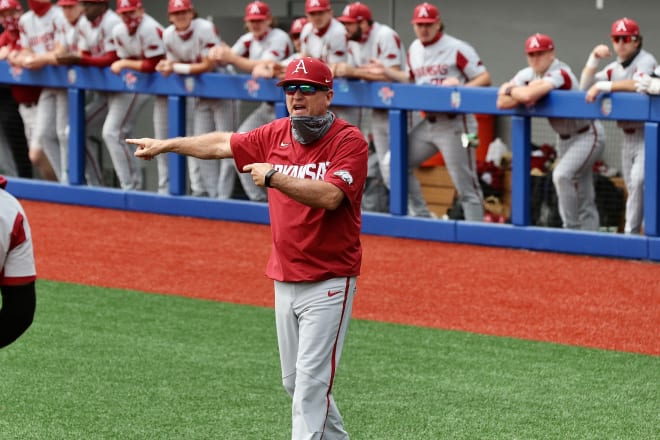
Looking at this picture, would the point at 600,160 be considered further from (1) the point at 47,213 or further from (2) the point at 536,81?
(1) the point at 47,213

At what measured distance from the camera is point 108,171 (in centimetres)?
1224

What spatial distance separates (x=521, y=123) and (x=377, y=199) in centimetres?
159

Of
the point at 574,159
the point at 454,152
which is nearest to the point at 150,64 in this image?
the point at 454,152

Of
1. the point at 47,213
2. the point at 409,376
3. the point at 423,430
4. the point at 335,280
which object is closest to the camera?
the point at 335,280

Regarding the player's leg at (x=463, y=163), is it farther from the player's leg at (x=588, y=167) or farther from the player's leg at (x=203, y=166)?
the player's leg at (x=203, y=166)

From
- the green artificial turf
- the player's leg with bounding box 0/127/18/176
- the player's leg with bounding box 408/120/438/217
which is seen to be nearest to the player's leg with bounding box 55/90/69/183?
the player's leg with bounding box 0/127/18/176

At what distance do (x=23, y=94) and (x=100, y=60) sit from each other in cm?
110

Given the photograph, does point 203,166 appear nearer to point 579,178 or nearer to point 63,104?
point 63,104

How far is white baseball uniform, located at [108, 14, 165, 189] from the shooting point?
1143 centimetres

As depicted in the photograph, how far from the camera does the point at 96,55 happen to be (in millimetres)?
11883

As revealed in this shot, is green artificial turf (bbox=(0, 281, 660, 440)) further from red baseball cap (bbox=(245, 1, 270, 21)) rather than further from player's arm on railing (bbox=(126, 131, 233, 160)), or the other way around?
red baseball cap (bbox=(245, 1, 270, 21))

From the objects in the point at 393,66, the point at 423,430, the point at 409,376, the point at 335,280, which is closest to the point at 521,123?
the point at 393,66

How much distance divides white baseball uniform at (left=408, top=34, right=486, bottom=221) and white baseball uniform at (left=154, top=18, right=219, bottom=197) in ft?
5.81

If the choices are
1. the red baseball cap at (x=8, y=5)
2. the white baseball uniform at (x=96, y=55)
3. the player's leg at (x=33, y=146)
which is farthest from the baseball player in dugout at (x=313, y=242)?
the red baseball cap at (x=8, y=5)
